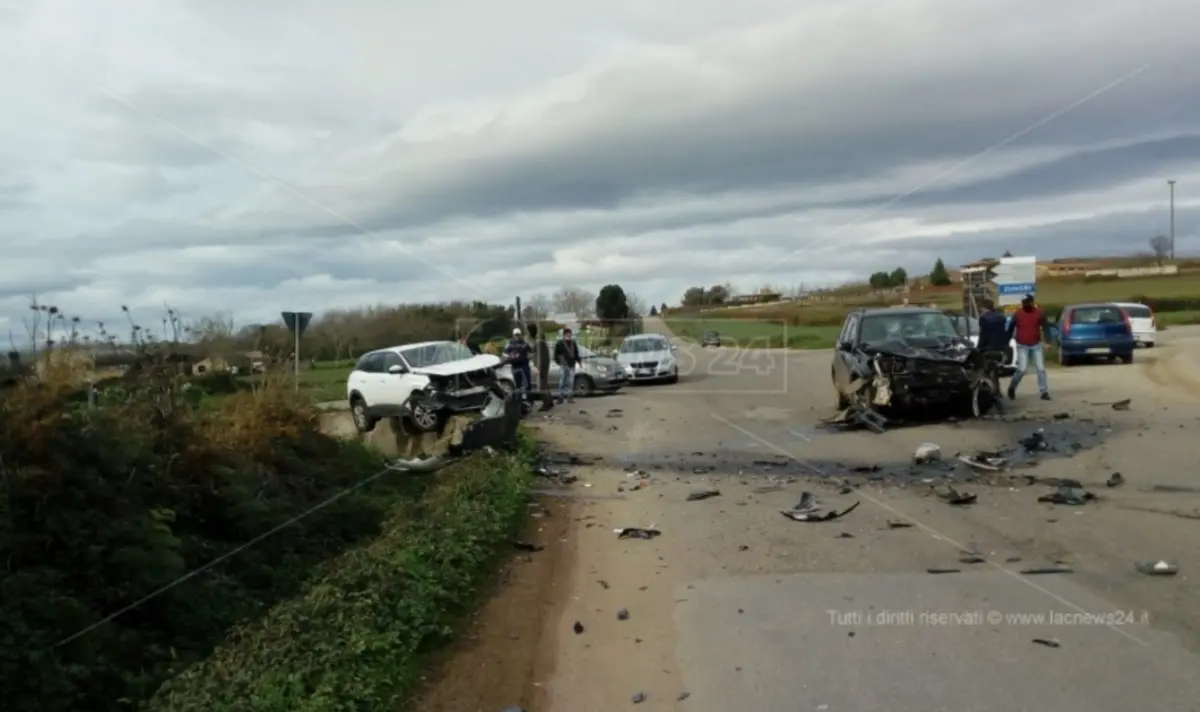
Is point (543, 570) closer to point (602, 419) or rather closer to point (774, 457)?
point (774, 457)

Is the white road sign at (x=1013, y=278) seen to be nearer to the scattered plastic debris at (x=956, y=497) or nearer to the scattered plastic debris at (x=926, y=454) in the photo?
the scattered plastic debris at (x=926, y=454)

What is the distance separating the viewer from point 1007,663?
548 centimetres

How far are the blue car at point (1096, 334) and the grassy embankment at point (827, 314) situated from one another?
27083 mm

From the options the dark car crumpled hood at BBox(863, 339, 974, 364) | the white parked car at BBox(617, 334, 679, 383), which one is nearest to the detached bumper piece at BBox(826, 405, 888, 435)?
the dark car crumpled hood at BBox(863, 339, 974, 364)

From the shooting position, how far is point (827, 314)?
58938mm

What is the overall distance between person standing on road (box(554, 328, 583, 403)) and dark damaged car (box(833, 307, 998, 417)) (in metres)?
9.52

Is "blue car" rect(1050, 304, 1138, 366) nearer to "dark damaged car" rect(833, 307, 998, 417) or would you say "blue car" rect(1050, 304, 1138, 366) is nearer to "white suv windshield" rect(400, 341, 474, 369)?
"dark damaged car" rect(833, 307, 998, 417)

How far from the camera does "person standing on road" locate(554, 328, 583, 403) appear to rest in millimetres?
25859

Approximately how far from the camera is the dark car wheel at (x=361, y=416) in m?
21.7

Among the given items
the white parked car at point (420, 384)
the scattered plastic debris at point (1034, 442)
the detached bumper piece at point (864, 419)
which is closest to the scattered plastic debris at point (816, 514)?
the scattered plastic debris at point (1034, 442)

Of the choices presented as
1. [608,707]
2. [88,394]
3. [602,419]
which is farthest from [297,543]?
[602,419]

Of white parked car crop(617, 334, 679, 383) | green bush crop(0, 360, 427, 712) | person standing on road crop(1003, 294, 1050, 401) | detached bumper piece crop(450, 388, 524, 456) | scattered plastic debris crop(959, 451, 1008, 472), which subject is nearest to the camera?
green bush crop(0, 360, 427, 712)

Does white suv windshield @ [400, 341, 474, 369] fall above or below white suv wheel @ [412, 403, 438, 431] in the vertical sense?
above

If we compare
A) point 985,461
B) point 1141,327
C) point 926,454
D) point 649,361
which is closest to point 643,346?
point 649,361
